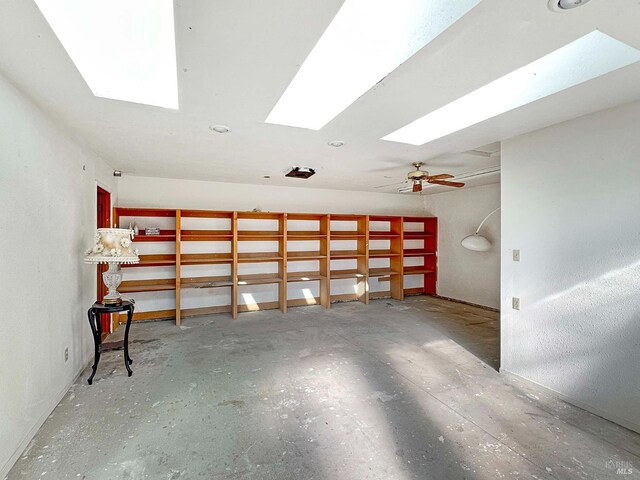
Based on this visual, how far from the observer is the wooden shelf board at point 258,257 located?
189 inches

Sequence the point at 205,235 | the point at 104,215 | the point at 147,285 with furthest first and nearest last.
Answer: the point at 205,235
the point at 147,285
the point at 104,215

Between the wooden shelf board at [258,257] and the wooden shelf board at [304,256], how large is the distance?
0.23 m

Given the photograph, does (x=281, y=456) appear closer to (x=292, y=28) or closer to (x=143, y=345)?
(x=292, y=28)

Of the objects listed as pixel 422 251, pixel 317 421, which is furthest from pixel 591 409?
pixel 422 251

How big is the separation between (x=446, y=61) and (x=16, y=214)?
265cm

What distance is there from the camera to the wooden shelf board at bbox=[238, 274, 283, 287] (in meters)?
4.75

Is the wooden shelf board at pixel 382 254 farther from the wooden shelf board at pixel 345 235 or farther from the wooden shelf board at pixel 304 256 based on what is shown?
the wooden shelf board at pixel 304 256

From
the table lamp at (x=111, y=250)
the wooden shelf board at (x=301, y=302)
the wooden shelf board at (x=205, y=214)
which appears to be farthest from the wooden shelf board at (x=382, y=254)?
the table lamp at (x=111, y=250)

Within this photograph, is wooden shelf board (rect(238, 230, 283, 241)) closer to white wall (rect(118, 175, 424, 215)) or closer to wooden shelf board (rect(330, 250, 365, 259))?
white wall (rect(118, 175, 424, 215))

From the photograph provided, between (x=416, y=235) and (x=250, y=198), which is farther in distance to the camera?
(x=416, y=235)

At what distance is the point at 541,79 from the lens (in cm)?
185

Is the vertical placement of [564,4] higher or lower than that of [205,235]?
higher

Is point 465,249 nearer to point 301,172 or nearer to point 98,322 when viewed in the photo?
point 301,172

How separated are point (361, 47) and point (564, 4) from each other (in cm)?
90
